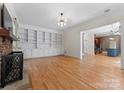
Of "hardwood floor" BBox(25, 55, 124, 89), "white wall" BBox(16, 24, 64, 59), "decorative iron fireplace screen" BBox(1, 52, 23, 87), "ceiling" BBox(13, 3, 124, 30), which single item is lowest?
"hardwood floor" BBox(25, 55, 124, 89)

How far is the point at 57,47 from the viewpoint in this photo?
31.0 feet

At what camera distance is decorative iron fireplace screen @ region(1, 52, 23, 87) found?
235cm

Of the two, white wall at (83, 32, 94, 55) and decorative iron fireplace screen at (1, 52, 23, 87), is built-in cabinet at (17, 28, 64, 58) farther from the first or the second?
decorative iron fireplace screen at (1, 52, 23, 87)

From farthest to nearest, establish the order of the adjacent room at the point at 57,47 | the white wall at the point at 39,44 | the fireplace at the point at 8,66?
the white wall at the point at 39,44 < the adjacent room at the point at 57,47 < the fireplace at the point at 8,66

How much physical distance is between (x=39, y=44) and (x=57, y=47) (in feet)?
6.42

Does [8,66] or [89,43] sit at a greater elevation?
[89,43]

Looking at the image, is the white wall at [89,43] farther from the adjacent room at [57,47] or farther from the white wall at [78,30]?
the white wall at [78,30]

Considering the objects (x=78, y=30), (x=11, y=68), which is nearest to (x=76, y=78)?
(x=11, y=68)

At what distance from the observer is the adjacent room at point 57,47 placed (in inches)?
103

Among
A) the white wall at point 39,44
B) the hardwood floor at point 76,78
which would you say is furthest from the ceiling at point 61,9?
the hardwood floor at point 76,78

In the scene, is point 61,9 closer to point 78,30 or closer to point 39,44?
point 78,30

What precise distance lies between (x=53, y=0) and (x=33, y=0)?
693 mm

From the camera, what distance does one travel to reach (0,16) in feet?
7.91

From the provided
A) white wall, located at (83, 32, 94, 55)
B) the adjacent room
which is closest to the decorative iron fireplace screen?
the adjacent room
